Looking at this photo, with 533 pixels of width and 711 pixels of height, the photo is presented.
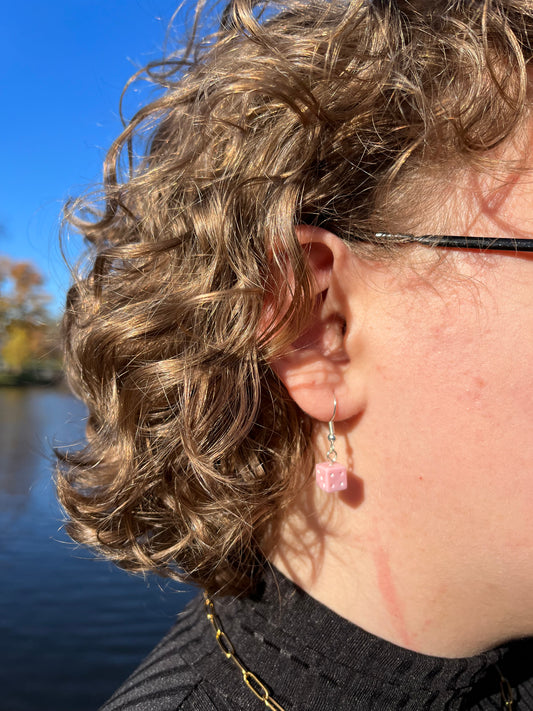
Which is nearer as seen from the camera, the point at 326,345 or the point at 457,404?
the point at 457,404

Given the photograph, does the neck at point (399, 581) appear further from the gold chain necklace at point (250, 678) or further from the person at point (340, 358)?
the gold chain necklace at point (250, 678)

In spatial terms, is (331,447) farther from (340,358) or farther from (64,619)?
(64,619)

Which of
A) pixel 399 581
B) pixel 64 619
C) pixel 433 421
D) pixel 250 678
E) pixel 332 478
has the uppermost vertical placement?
pixel 433 421

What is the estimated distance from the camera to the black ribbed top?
1147 mm

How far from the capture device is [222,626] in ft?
4.29

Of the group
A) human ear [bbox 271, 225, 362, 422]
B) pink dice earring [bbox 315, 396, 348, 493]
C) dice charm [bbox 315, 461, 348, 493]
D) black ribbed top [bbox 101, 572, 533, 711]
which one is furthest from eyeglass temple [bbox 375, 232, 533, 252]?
black ribbed top [bbox 101, 572, 533, 711]

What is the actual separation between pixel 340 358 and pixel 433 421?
0.24m

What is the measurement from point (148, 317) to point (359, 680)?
0.94 m

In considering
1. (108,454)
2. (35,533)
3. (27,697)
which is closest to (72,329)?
(108,454)

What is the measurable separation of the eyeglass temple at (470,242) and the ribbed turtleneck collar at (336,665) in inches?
33.7

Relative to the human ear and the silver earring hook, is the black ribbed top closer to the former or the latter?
the silver earring hook

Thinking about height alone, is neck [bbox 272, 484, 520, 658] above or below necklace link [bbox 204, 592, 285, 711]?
above

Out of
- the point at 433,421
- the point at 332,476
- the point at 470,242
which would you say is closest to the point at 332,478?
the point at 332,476

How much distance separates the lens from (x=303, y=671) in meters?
1.18
